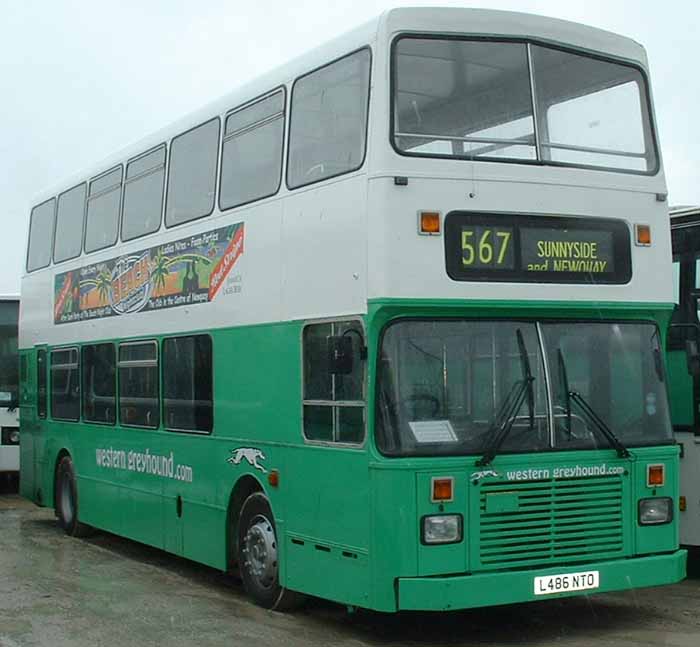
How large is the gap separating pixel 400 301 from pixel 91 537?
8.09 meters

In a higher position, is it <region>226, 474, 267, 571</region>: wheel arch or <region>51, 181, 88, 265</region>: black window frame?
<region>51, 181, 88, 265</region>: black window frame

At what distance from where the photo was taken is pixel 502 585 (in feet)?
28.9

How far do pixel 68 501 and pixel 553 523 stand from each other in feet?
27.4

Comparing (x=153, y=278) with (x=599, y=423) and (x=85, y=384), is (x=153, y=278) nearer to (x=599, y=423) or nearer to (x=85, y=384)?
(x=85, y=384)

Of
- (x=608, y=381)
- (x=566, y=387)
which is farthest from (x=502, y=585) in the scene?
(x=608, y=381)

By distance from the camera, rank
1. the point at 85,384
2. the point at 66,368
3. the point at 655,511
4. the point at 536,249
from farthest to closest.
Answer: the point at 66,368 < the point at 85,384 < the point at 655,511 < the point at 536,249

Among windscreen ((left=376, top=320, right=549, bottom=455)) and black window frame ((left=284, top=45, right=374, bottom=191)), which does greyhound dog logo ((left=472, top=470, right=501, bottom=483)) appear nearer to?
windscreen ((left=376, top=320, right=549, bottom=455))

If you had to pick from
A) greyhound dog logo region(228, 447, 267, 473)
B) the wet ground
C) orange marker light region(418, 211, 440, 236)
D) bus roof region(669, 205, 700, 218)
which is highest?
bus roof region(669, 205, 700, 218)

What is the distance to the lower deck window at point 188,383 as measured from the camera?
11617 millimetres

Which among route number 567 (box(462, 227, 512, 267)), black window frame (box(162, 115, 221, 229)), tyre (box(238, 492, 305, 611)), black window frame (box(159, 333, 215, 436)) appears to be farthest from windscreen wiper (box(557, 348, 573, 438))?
black window frame (box(162, 115, 221, 229))

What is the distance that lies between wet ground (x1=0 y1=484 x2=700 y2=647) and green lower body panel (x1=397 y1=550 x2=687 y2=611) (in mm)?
396

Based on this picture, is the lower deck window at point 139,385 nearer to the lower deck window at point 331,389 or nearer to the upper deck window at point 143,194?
the upper deck window at point 143,194

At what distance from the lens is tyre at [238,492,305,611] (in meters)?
10.3

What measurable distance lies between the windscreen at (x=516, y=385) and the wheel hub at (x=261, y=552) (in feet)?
6.50
